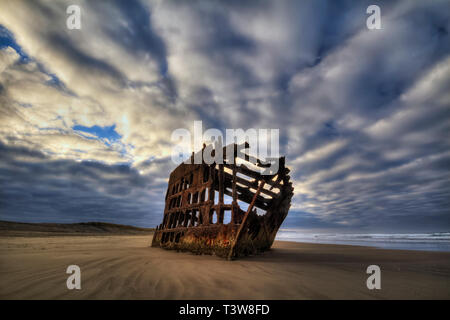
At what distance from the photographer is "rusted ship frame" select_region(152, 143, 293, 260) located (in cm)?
635

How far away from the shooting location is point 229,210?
7320mm

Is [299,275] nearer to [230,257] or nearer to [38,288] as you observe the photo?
[230,257]

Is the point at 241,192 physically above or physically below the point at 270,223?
above

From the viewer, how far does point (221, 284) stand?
10.1ft

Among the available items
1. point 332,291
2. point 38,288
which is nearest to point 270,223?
point 332,291

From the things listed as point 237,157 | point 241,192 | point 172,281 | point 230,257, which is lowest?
point 230,257

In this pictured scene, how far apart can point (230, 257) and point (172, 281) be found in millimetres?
2828

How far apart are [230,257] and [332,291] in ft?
10.6

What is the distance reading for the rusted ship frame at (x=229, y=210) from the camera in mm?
6346
